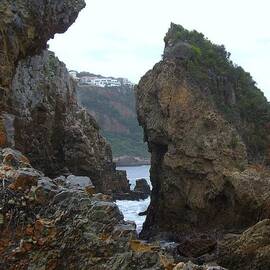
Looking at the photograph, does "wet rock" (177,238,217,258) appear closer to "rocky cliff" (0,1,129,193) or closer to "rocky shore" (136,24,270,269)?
"rocky shore" (136,24,270,269)

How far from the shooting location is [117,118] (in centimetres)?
13962

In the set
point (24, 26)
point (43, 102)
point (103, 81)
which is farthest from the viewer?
point (103, 81)

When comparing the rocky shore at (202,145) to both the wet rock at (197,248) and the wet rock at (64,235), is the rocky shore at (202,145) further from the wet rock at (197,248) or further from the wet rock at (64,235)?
the wet rock at (64,235)

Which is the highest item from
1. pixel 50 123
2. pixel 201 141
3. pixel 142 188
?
pixel 50 123

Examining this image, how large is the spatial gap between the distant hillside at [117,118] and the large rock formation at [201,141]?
9347 centimetres

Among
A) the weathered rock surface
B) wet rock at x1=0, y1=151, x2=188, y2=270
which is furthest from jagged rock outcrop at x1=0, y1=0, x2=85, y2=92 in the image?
the weathered rock surface

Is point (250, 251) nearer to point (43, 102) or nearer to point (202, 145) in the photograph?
point (202, 145)

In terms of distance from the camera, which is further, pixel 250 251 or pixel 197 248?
pixel 197 248

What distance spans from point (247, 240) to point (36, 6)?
1297 cm

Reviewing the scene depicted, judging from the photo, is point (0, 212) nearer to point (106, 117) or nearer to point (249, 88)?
point (249, 88)

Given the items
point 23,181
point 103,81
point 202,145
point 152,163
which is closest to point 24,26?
point 23,181

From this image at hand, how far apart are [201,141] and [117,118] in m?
104

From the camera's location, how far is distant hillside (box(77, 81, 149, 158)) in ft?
451

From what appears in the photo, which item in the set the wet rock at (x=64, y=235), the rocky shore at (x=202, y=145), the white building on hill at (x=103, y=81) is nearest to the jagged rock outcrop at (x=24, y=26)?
the wet rock at (x=64, y=235)
